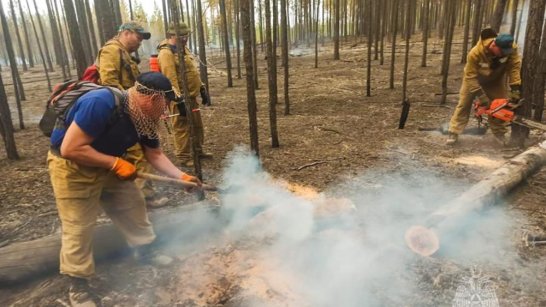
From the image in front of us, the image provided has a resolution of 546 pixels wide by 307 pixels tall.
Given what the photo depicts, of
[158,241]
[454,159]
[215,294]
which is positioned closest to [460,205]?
[454,159]

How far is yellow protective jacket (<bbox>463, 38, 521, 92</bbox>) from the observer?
17.1ft

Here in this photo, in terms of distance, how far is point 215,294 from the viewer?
2832 mm

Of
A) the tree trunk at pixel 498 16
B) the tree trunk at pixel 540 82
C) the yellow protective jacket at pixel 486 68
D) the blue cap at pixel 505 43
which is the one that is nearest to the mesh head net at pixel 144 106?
the blue cap at pixel 505 43

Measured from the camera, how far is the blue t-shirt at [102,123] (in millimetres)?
2428

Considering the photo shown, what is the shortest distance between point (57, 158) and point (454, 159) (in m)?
4.91

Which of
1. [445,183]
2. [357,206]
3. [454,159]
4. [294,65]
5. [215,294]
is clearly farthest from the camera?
[294,65]

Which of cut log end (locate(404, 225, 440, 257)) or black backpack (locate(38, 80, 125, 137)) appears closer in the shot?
black backpack (locate(38, 80, 125, 137))

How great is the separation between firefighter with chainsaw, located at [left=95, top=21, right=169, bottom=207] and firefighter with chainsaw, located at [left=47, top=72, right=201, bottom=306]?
120cm

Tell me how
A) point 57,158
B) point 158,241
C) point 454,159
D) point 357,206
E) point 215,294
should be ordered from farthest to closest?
point 454,159
point 357,206
point 158,241
point 215,294
point 57,158

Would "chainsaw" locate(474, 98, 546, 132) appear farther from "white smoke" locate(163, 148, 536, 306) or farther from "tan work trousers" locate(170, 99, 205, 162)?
"tan work trousers" locate(170, 99, 205, 162)

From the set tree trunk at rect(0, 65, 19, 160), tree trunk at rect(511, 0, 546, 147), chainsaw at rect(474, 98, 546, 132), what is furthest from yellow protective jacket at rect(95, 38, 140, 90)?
tree trunk at rect(511, 0, 546, 147)

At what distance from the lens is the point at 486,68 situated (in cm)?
548

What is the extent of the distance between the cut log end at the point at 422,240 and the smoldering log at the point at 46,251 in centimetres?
212

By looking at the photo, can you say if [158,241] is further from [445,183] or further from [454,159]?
[454,159]
